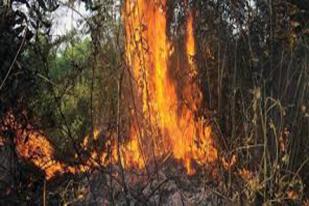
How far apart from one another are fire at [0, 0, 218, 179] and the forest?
15 mm

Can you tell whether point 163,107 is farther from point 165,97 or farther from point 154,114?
point 154,114

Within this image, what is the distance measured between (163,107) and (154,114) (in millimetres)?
1027

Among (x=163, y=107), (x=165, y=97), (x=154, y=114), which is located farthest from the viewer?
(x=165, y=97)

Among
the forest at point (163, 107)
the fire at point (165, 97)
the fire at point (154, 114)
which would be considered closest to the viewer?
the forest at point (163, 107)

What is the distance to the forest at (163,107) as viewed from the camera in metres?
3.35

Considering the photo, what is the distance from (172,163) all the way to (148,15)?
142cm

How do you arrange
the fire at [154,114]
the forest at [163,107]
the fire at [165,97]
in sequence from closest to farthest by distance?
the forest at [163,107], the fire at [154,114], the fire at [165,97]

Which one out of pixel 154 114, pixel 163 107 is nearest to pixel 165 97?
pixel 163 107

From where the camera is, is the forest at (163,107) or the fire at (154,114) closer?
the forest at (163,107)

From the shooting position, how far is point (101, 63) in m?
4.10

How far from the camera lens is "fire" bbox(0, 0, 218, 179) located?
371 centimetres

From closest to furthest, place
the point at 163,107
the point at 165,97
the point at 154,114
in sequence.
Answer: the point at 154,114
the point at 163,107
the point at 165,97

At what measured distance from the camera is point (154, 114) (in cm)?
417

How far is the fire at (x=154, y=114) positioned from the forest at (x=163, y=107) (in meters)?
0.01
